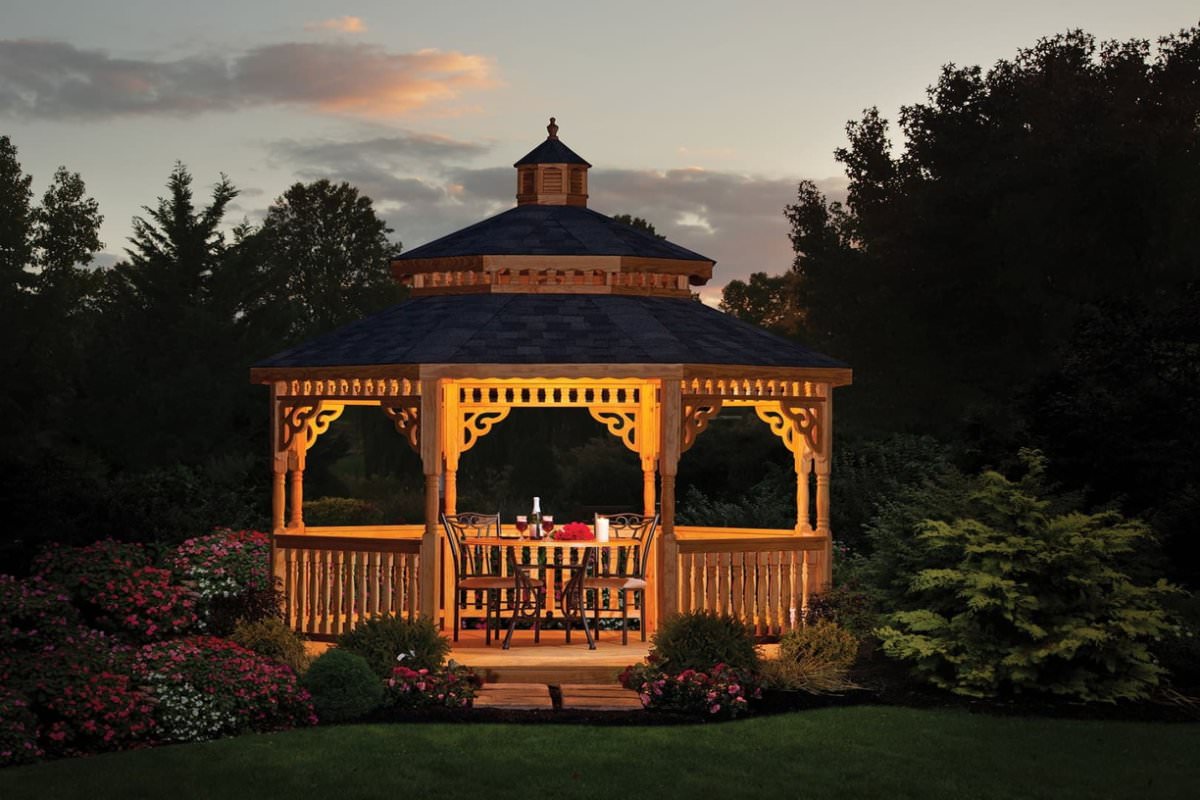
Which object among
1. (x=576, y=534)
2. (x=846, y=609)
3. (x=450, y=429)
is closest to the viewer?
(x=846, y=609)

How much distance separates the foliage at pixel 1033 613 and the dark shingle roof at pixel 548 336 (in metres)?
2.91

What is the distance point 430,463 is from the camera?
1443 centimetres

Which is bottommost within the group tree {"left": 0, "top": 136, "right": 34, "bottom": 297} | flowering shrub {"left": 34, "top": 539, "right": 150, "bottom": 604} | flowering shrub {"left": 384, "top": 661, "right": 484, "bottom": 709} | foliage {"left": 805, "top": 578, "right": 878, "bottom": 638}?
flowering shrub {"left": 384, "top": 661, "right": 484, "bottom": 709}

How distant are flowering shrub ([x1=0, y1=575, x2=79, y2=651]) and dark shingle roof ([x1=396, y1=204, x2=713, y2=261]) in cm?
523

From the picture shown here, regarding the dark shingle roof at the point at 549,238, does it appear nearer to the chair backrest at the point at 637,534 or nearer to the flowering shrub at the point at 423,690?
the chair backrest at the point at 637,534

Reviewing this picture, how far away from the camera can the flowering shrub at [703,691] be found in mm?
12391

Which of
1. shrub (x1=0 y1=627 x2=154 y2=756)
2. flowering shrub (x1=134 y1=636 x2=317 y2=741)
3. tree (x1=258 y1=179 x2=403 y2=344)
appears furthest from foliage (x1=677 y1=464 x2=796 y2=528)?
tree (x1=258 y1=179 x2=403 y2=344)

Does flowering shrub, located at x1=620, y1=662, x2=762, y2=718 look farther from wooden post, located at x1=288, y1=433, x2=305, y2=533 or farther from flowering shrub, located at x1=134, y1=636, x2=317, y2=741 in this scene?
wooden post, located at x1=288, y1=433, x2=305, y2=533

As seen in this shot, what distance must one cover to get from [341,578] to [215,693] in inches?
126

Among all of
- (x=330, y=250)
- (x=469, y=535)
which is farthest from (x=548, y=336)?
(x=330, y=250)

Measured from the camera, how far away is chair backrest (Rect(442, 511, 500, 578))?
600 inches

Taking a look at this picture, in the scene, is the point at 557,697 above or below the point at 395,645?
below

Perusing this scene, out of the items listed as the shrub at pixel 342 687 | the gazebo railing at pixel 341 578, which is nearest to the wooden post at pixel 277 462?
the gazebo railing at pixel 341 578

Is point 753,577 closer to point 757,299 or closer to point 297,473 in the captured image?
point 297,473
